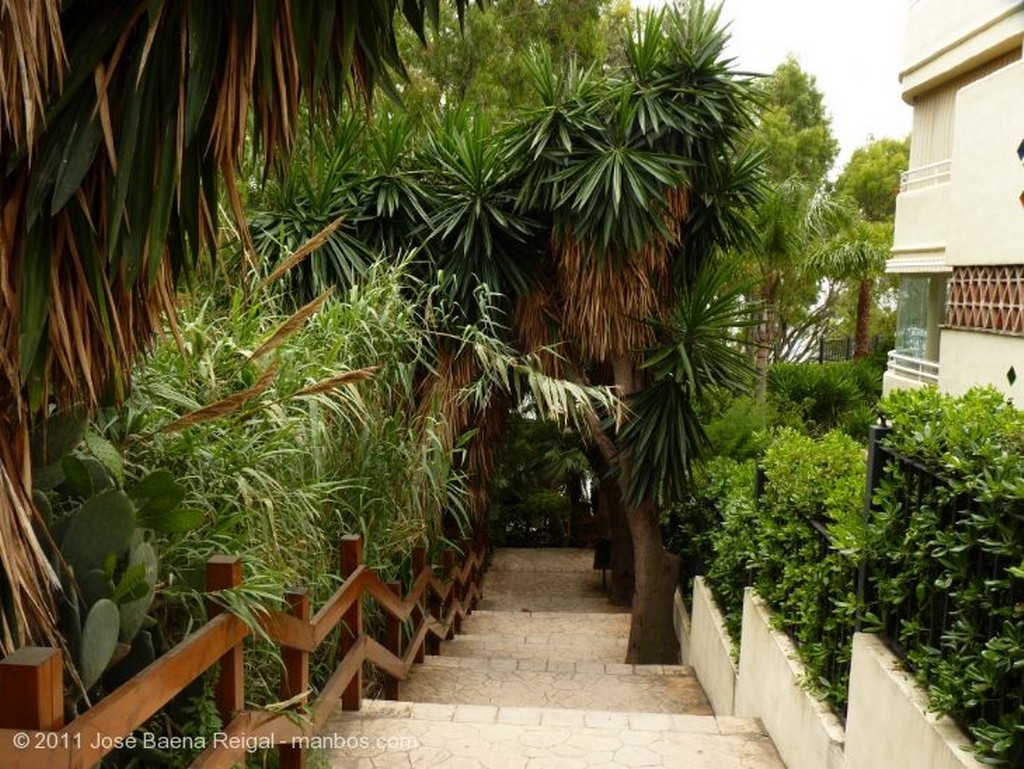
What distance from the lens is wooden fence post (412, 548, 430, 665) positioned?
19.5 ft

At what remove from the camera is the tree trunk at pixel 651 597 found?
822cm

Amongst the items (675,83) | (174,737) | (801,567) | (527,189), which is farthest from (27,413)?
(675,83)

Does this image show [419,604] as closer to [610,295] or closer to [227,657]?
[610,295]

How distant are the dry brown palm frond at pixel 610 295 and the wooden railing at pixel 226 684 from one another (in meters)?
2.71

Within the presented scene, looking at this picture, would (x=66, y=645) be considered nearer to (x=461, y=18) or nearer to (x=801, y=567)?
(x=461, y=18)

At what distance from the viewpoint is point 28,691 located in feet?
6.13

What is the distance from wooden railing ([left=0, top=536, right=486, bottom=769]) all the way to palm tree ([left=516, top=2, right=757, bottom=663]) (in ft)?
8.93

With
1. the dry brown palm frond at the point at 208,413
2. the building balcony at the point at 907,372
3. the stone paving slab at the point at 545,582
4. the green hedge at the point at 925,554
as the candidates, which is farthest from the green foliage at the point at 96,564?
the building balcony at the point at 907,372

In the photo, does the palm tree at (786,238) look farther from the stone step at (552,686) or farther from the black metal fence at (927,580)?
the black metal fence at (927,580)

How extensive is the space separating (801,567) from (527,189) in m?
3.98

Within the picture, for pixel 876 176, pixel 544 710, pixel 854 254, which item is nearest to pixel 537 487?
pixel 854 254

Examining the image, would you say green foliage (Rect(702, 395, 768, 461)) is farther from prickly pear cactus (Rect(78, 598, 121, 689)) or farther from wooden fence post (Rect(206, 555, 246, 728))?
prickly pear cactus (Rect(78, 598, 121, 689))

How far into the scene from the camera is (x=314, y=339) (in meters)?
4.91

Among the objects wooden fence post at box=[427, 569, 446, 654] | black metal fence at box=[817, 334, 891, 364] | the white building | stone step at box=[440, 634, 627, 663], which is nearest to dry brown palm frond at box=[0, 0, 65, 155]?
the white building
